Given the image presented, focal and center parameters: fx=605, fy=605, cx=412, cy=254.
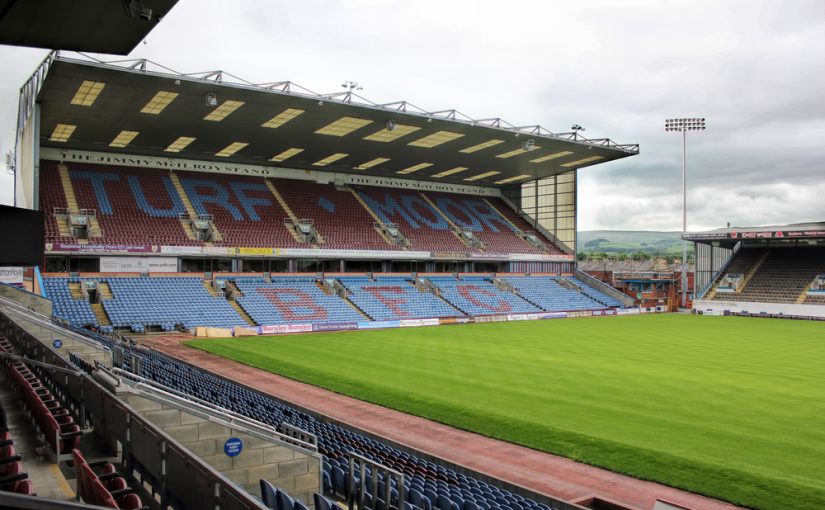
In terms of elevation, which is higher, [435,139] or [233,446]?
[435,139]

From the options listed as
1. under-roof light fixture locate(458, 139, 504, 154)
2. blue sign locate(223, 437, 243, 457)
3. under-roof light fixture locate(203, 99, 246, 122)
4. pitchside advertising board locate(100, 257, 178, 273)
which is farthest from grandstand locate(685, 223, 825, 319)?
blue sign locate(223, 437, 243, 457)

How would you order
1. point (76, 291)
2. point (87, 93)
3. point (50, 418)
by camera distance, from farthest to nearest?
point (76, 291) → point (87, 93) → point (50, 418)

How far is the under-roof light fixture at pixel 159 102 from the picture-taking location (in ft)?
110

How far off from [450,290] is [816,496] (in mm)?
42350

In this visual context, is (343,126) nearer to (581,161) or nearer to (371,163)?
(371,163)

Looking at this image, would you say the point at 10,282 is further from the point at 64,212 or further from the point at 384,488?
the point at 384,488

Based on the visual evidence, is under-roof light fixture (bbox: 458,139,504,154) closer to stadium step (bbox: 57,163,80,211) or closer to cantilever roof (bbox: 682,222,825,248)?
cantilever roof (bbox: 682,222,825,248)

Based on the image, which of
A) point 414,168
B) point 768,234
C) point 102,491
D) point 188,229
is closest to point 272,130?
point 188,229

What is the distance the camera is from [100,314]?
116 feet

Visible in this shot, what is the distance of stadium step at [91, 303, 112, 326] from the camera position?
114ft

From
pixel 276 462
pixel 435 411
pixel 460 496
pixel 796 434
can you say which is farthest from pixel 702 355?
pixel 276 462

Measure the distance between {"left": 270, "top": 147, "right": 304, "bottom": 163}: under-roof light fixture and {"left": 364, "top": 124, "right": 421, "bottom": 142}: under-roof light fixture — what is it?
280 inches

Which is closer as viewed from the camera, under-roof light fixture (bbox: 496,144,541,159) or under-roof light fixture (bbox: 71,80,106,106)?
under-roof light fixture (bbox: 71,80,106,106)

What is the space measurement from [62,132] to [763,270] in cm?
6162
